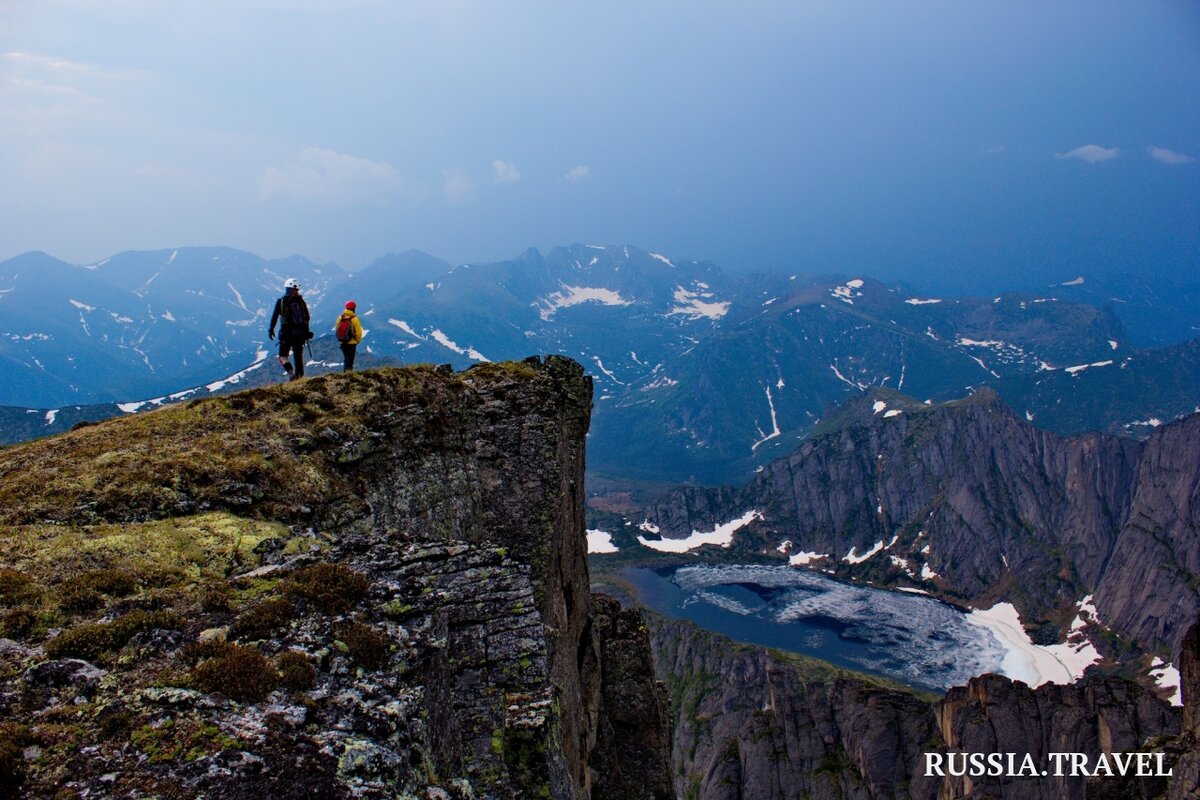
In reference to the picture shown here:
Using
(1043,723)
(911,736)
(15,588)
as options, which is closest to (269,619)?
(15,588)

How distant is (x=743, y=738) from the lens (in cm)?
12912

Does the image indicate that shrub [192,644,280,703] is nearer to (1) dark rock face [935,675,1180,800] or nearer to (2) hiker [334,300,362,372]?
(2) hiker [334,300,362,372]

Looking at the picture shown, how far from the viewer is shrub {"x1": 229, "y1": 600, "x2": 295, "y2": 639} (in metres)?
11.7

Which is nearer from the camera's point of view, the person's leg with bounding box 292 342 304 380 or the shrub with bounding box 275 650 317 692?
the shrub with bounding box 275 650 317 692

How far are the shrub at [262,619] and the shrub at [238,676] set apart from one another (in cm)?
94

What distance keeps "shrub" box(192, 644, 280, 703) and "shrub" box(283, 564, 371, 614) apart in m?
2.12

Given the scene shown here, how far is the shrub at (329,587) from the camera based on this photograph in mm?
12891

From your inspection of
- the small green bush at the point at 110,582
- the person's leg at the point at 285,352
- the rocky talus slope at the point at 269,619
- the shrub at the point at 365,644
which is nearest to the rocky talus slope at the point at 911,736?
the rocky talus slope at the point at 269,619

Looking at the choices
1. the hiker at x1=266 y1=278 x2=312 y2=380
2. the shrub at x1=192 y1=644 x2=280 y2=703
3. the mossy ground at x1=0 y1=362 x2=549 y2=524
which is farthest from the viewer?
the hiker at x1=266 y1=278 x2=312 y2=380

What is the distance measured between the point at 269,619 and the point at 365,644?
1.88m

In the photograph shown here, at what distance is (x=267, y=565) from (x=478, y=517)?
19.2 metres

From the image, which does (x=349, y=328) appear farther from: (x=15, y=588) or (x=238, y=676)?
(x=238, y=676)

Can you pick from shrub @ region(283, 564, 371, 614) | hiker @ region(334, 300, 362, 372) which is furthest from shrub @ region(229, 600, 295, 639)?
hiker @ region(334, 300, 362, 372)

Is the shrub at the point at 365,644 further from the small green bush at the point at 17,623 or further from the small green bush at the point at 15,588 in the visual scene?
the small green bush at the point at 15,588
